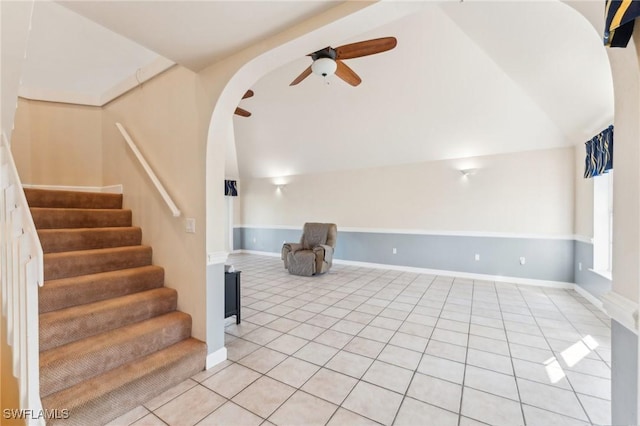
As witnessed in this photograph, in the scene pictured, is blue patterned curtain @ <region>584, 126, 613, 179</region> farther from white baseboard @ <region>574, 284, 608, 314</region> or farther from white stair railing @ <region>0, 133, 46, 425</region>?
white stair railing @ <region>0, 133, 46, 425</region>

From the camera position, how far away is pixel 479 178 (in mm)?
5098

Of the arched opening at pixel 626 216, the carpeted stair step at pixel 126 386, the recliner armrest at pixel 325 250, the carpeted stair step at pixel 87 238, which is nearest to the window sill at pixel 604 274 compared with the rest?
the arched opening at pixel 626 216

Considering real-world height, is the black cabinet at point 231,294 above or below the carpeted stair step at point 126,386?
above

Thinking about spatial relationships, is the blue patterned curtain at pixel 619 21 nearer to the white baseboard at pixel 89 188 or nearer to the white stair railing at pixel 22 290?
the white stair railing at pixel 22 290

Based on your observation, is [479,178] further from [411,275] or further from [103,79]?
[103,79]

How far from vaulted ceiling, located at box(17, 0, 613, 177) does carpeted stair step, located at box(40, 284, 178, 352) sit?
1.98 m

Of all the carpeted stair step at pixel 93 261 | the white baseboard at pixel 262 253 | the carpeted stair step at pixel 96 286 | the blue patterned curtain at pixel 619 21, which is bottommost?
the white baseboard at pixel 262 253

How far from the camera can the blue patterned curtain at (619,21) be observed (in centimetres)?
78

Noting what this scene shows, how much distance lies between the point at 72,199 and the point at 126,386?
2328mm

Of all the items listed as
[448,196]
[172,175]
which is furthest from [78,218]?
[448,196]

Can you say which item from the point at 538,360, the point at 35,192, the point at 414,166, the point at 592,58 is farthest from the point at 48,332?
the point at 414,166

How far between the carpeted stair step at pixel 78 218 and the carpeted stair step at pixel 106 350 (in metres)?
1.35

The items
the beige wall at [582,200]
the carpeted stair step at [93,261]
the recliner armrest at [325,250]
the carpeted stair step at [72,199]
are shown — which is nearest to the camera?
the carpeted stair step at [93,261]

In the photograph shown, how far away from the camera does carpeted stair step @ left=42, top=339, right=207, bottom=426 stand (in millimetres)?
1546
